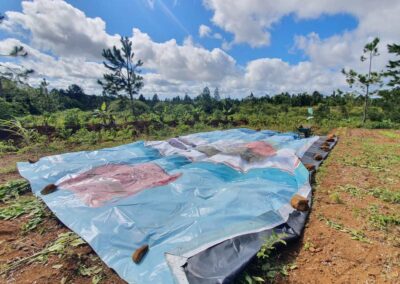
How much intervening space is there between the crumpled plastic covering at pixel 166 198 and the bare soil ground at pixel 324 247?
7.5 inches

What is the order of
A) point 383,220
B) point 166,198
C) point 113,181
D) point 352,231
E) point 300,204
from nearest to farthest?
point 352,231 → point 383,220 → point 300,204 → point 166,198 → point 113,181

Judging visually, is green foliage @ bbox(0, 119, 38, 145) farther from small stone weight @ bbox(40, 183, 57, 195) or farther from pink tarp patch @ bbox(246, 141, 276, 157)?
pink tarp patch @ bbox(246, 141, 276, 157)

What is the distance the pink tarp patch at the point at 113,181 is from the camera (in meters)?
2.94

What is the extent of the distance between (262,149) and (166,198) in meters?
2.78

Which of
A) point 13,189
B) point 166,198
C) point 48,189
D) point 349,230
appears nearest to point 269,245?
Answer: point 349,230

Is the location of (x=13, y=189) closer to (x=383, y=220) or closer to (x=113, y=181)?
(x=113, y=181)

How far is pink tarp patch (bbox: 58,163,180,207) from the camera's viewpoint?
116 inches

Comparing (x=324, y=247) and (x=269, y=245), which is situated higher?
(x=269, y=245)

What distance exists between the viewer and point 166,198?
285cm

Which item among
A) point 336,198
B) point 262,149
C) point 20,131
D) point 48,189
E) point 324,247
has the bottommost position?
point 324,247

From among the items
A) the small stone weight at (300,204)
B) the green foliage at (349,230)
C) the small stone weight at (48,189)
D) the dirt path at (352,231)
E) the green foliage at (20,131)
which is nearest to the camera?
the dirt path at (352,231)

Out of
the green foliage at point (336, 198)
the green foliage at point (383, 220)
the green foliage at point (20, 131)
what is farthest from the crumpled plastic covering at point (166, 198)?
the green foliage at point (20, 131)

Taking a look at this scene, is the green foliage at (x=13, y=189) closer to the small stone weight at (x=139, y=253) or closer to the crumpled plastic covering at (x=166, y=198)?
the crumpled plastic covering at (x=166, y=198)

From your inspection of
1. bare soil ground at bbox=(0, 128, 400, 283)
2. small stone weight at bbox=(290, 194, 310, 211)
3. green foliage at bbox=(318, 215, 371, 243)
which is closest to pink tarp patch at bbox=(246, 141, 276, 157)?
bare soil ground at bbox=(0, 128, 400, 283)
